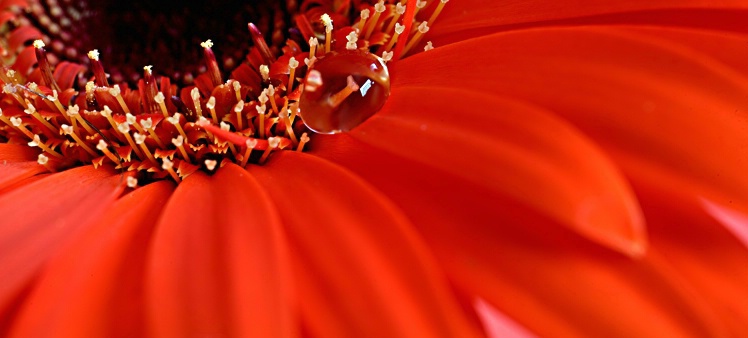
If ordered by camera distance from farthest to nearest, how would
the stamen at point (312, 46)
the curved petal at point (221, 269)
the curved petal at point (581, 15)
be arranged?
the stamen at point (312, 46), the curved petal at point (581, 15), the curved petal at point (221, 269)

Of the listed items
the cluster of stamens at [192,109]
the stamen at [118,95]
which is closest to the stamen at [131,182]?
the cluster of stamens at [192,109]

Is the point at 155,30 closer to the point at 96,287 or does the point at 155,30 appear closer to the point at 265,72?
the point at 265,72

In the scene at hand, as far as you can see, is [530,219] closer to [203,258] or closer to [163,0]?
[203,258]

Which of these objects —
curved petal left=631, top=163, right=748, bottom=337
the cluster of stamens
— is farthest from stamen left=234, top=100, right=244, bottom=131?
curved petal left=631, top=163, right=748, bottom=337

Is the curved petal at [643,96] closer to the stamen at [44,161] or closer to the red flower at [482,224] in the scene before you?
the red flower at [482,224]

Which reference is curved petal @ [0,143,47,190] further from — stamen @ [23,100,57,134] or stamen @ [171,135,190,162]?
stamen @ [171,135,190,162]
